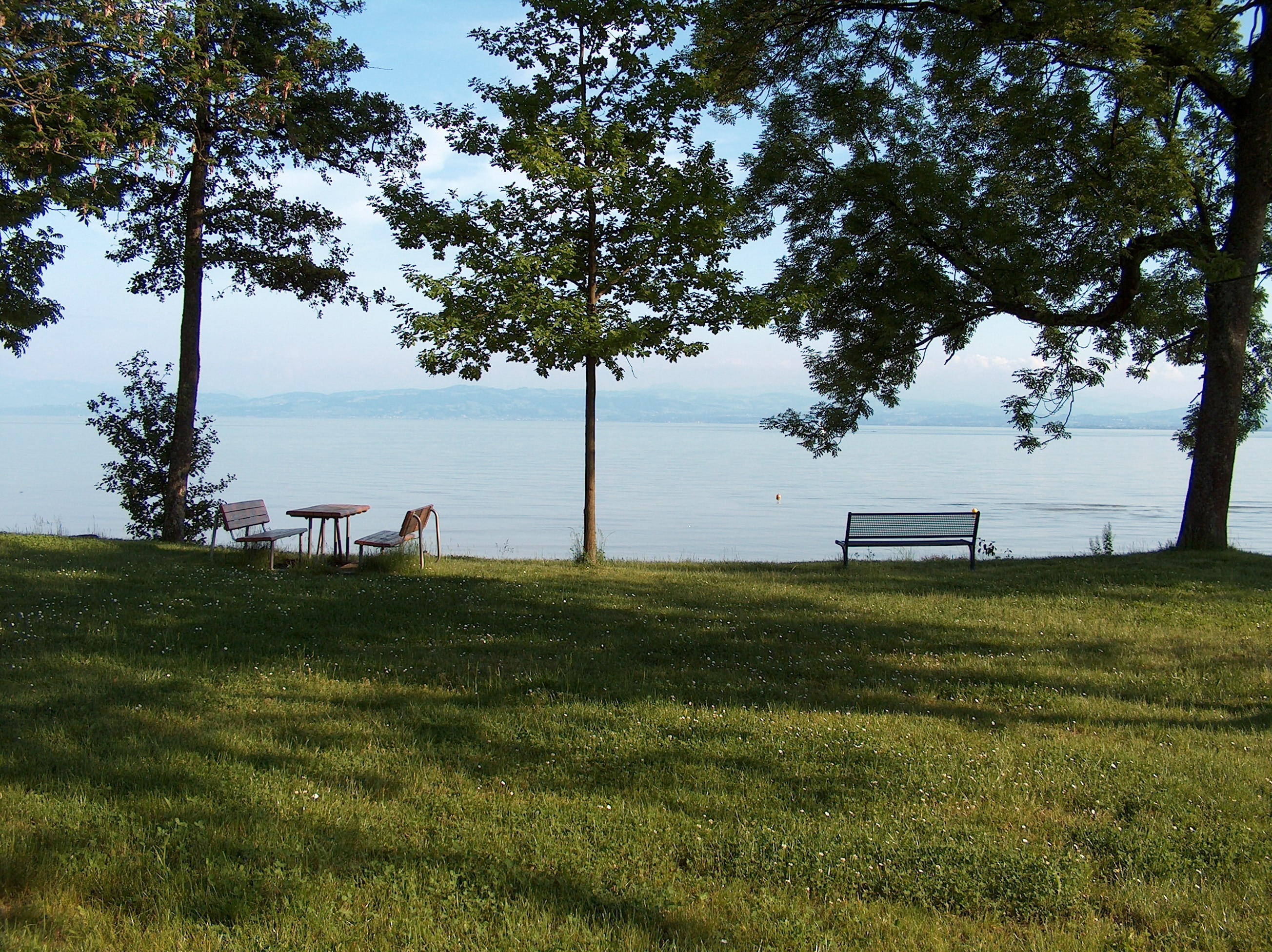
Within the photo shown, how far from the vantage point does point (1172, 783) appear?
17.7 feet

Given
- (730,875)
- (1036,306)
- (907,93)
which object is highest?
(907,93)

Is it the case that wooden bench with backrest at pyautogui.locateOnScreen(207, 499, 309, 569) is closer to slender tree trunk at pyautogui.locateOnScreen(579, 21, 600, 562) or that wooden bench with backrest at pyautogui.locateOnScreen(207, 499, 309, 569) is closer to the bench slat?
the bench slat

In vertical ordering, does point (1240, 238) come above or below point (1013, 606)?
above

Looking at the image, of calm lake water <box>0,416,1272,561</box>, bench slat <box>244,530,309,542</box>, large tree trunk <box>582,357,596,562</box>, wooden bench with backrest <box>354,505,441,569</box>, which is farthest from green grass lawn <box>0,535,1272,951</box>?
calm lake water <box>0,416,1272,561</box>

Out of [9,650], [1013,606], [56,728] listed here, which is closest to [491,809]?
[56,728]

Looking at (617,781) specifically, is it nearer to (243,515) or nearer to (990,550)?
(243,515)

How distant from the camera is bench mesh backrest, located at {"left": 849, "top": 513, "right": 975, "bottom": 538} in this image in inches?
575

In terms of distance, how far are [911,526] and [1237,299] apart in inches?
239

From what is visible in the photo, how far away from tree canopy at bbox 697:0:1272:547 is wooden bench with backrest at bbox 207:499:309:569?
8.20 metres

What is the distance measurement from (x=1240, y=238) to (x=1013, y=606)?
7949 millimetres

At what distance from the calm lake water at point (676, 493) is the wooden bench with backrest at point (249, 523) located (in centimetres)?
682

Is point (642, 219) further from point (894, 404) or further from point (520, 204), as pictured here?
point (894, 404)

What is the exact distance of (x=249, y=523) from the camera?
1373cm

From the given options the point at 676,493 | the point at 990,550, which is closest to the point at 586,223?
the point at 990,550
